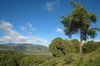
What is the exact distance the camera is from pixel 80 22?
22438mm

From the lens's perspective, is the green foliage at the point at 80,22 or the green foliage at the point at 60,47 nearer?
the green foliage at the point at 80,22

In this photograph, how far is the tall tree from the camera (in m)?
21.7

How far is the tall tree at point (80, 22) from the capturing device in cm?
2166

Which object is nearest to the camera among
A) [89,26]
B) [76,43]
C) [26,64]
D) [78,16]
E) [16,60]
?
[78,16]

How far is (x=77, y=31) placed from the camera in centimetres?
2412

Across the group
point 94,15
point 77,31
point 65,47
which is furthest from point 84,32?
point 65,47

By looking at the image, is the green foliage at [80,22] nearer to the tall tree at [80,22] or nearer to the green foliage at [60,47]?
the tall tree at [80,22]

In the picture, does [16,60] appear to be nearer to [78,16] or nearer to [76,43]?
[76,43]

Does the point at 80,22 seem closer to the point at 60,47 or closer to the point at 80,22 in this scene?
the point at 80,22

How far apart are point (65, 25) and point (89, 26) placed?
16.5 ft

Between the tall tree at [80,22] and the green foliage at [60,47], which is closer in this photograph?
the tall tree at [80,22]

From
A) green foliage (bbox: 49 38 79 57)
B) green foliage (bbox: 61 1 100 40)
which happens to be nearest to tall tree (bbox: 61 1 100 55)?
green foliage (bbox: 61 1 100 40)

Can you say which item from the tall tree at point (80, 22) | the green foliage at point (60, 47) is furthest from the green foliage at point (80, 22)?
the green foliage at point (60, 47)

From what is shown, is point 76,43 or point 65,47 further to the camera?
point 76,43
